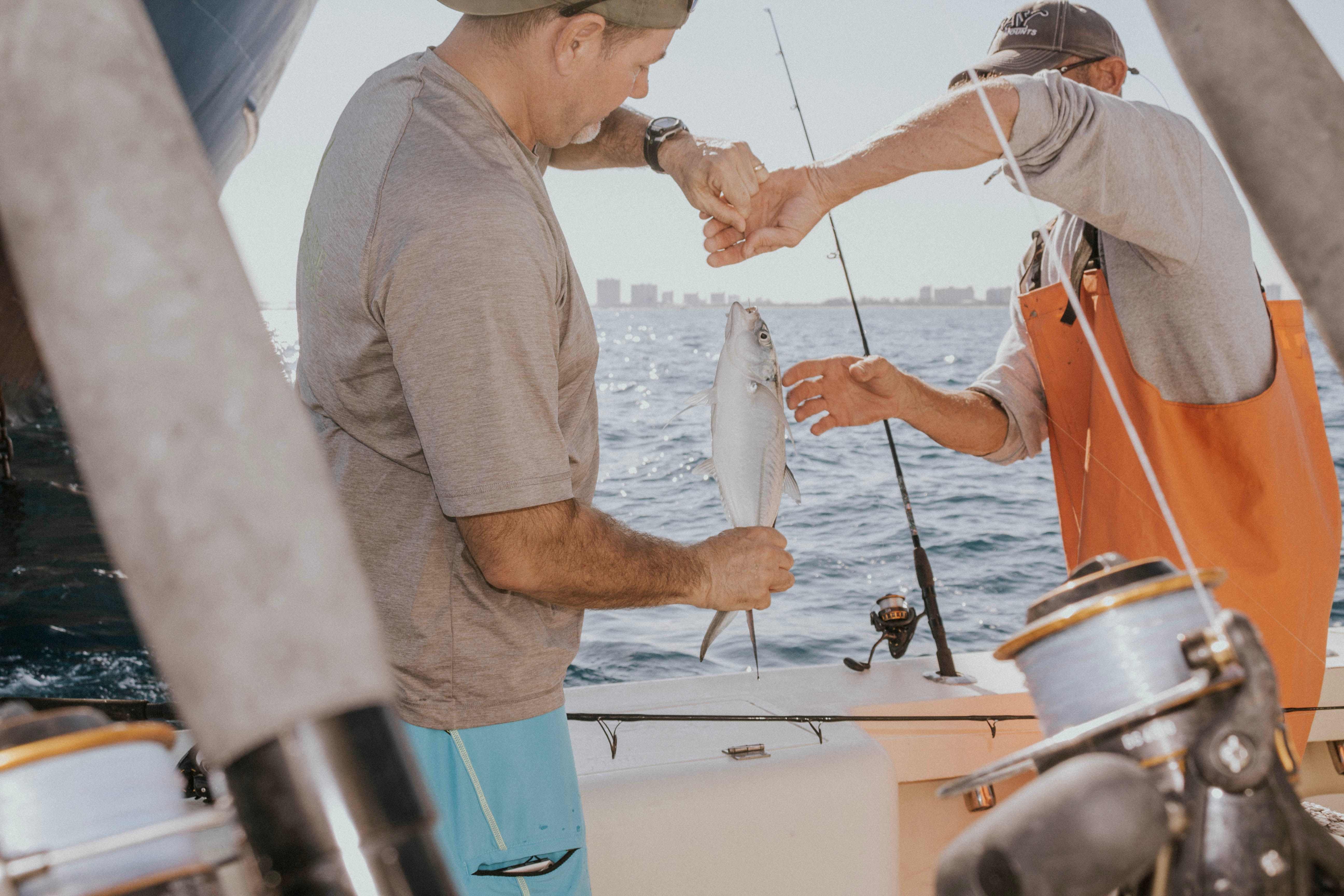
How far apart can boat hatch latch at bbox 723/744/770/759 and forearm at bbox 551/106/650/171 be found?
1605mm

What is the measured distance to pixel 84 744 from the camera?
620 millimetres

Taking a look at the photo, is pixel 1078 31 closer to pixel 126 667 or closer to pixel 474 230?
pixel 474 230

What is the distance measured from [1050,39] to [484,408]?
85.6 inches

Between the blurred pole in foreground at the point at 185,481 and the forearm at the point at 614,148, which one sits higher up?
the forearm at the point at 614,148

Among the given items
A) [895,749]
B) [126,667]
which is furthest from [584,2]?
[126,667]

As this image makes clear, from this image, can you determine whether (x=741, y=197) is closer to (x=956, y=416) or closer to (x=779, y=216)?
(x=779, y=216)

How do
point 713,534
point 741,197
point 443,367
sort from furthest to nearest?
point 713,534 → point 741,197 → point 443,367

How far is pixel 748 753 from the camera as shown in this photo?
2840 mm

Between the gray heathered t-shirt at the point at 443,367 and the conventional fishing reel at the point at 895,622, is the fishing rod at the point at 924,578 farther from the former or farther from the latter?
the gray heathered t-shirt at the point at 443,367

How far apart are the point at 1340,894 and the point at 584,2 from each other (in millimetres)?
1697

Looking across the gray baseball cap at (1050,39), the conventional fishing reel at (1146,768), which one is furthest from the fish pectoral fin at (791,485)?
the conventional fishing reel at (1146,768)

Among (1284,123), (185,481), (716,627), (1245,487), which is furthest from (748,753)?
(185,481)

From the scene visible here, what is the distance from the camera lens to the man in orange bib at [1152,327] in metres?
2.21

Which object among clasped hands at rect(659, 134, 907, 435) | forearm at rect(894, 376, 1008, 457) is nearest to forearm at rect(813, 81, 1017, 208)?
clasped hands at rect(659, 134, 907, 435)
